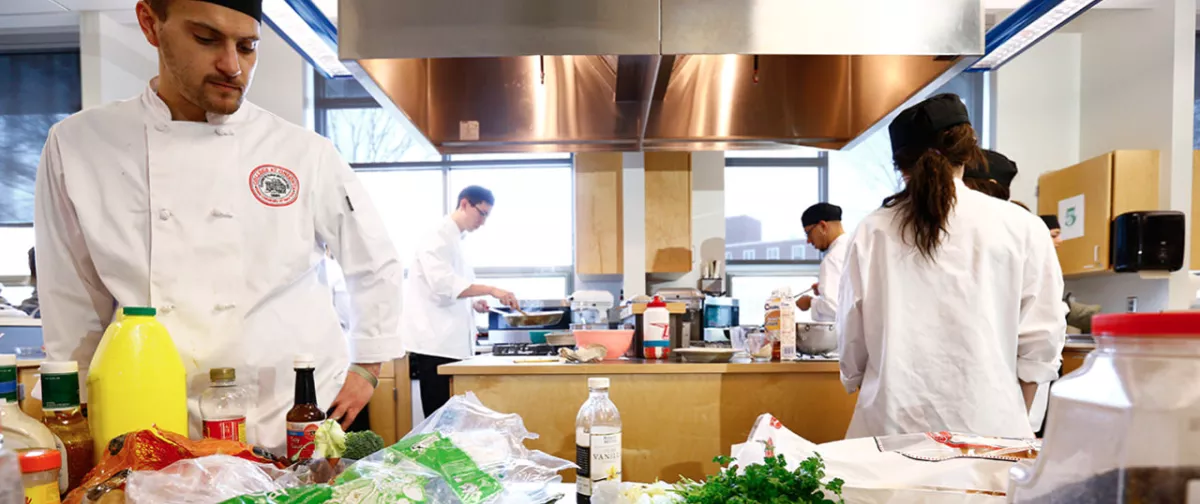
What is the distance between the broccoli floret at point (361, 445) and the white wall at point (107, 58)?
16.1 feet

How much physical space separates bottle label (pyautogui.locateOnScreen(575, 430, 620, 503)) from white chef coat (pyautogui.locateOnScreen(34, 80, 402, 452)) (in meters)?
0.62

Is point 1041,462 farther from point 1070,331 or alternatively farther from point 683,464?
point 1070,331

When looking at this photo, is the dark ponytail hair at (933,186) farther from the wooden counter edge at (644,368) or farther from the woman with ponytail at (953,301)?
the wooden counter edge at (644,368)

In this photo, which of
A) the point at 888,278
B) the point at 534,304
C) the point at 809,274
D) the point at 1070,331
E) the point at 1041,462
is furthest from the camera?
the point at 809,274

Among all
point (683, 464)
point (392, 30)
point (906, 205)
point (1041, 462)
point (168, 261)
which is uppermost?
point (392, 30)

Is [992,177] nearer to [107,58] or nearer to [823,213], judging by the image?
[823,213]

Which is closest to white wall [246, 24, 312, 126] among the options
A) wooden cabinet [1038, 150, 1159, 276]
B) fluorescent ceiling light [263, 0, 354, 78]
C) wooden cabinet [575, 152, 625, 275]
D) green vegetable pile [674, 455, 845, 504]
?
wooden cabinet [575, 152, 625, 275]

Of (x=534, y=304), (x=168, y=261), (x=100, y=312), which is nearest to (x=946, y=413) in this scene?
(x=168, y=261)

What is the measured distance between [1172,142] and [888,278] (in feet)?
12.8

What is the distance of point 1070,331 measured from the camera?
4.04 meters

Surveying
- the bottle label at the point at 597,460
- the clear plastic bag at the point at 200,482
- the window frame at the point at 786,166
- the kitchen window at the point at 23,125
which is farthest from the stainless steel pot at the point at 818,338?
the kitchen window at the point at 23,125

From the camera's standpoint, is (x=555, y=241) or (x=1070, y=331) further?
(x=555, y=241)

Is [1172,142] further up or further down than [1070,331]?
further up

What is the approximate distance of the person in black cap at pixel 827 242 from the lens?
3957 millimetres
